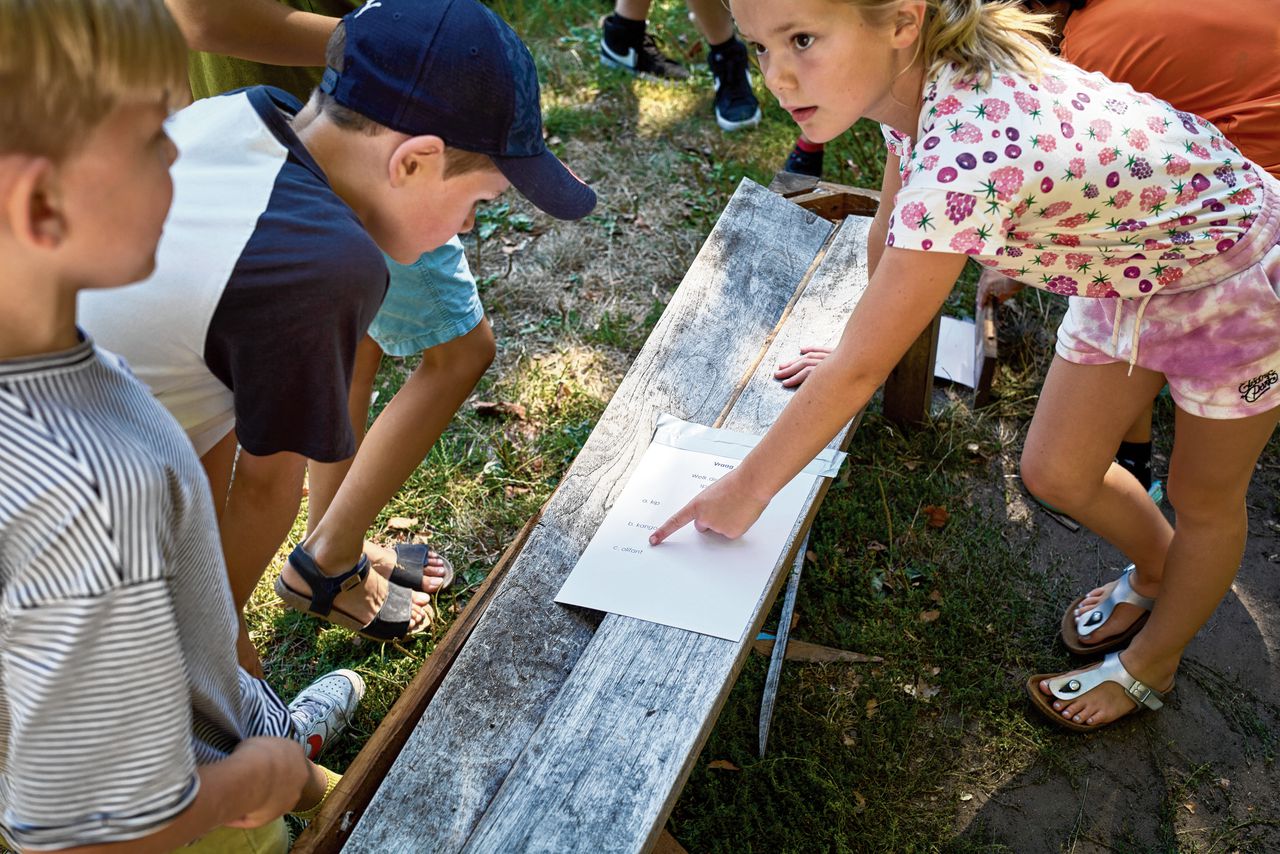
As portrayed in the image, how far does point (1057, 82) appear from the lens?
1881mm

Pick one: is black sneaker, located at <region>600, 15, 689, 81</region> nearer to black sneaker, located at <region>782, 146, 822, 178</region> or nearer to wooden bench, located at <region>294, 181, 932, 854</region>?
black sneaker, located at <region>782, 146, 822, 178</region>

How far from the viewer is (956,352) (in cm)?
349

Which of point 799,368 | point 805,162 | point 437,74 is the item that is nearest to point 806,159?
point 805,162

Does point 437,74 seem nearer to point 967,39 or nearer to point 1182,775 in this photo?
point 967,39

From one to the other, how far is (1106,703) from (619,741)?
1371 millimetres

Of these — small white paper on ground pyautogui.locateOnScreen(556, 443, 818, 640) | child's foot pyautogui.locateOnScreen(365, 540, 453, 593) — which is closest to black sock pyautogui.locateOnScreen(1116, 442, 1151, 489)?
small white paper on ground pyautogui.locateOnScreen(556, 443, 818, 640)

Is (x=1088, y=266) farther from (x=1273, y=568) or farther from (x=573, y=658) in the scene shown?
(x=1273, y=568)

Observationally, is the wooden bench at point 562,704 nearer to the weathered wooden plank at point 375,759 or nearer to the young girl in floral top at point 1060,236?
the weathered wooden plank at point 375,759

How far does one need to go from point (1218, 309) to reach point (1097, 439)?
37 cm

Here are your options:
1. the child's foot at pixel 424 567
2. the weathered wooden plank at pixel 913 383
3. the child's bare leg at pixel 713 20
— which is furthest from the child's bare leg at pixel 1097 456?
the child's bare leg at pixel 713 20

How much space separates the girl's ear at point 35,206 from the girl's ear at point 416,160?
2.62 feet

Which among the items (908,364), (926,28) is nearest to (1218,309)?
(926,28)

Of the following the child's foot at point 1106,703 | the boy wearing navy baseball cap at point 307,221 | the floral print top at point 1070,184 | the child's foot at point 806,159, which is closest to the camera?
the boy wearing navy baseball cap at point 307,221

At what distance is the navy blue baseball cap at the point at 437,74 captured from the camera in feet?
5.45
